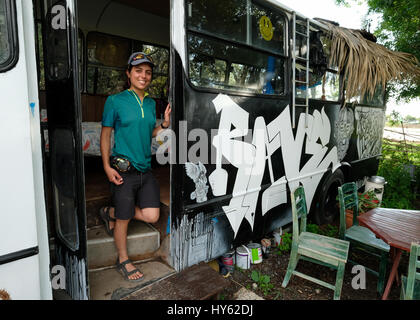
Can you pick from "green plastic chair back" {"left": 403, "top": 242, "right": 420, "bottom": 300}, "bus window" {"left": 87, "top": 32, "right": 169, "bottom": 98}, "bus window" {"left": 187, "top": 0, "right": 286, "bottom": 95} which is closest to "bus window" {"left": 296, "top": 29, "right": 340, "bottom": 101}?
"bus window" {"left": 187, "top": 0, "right": 286, "bottom": 95}

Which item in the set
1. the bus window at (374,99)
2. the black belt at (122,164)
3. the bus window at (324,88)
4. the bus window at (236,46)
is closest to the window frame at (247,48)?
the bus window at (236,46)

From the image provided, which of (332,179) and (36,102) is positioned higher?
(36,102)

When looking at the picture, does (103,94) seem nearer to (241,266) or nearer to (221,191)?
(221,191)

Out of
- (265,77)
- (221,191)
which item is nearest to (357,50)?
(265,77)

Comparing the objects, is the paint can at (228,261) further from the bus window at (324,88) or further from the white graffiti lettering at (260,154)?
the bus window at (324,88)

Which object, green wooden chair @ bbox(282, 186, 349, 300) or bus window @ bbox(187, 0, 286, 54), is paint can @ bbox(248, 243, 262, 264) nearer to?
green wooden chair @ bbox(282, 186, 349, 300)

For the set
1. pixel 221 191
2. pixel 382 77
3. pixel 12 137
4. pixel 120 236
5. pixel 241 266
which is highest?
pixel 382 77

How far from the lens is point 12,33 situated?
5.09 feet

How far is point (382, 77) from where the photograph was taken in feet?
15.0

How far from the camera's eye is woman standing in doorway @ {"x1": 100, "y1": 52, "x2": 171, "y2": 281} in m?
2.30

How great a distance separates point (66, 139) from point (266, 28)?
2403mm

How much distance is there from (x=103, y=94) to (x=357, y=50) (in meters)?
4.18

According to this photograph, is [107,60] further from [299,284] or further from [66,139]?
[299,284]

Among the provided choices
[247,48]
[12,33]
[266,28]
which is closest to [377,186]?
[266,28]
